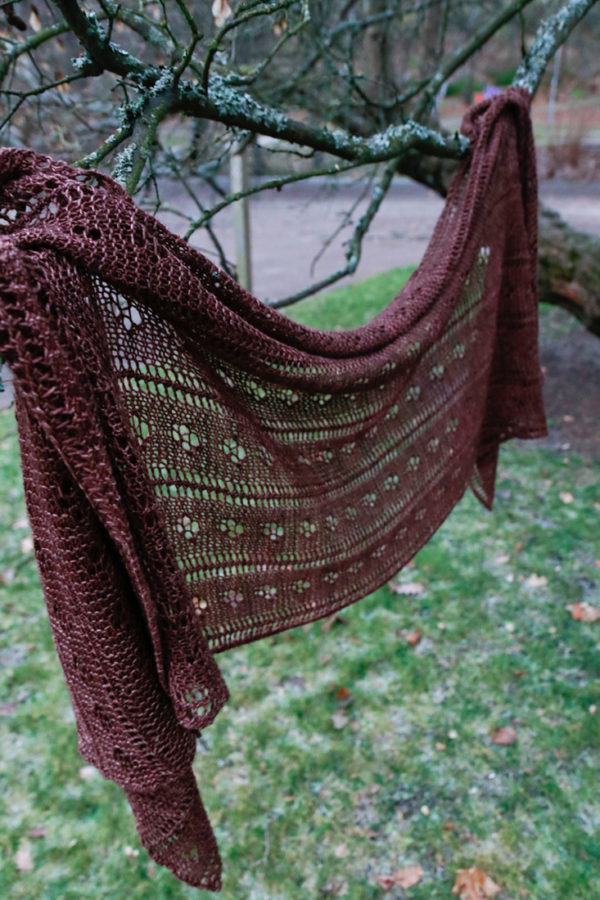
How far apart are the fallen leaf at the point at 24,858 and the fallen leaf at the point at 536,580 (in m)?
1.77

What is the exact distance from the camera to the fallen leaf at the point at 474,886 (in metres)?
1.58

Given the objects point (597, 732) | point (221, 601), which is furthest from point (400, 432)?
point (597, 732)

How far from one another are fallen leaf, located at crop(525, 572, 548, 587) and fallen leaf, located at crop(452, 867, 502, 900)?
A: 1.08 meters

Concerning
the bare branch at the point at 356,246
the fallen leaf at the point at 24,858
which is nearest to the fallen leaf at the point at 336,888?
the fallen leaf at the point at 24,858

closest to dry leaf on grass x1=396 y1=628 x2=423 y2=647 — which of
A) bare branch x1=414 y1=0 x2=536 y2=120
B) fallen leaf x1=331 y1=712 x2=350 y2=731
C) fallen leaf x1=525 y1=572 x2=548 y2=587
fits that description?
fallen leaf x1=331 y1=712 x2=350 y2=731

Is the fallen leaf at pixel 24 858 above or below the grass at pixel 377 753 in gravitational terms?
below

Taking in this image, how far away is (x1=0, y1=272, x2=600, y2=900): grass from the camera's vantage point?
1668 millimetres

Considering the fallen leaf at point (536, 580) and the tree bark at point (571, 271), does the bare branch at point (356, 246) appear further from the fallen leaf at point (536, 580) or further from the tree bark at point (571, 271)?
the tree bark at point (571, 271)

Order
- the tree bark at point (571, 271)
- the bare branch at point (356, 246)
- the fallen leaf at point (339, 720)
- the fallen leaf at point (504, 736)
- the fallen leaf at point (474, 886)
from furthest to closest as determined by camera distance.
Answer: the tree bark at point (571, 271) < the fallen leaf at point (339, 720) < the fallen leaf at point (504, 736) < the bare branch at point (356, 246) < the fallen leaf at point (474, 886)

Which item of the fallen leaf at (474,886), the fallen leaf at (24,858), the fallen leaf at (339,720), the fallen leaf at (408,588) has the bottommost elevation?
the fallen leaf at (24,858)

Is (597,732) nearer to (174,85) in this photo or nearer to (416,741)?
(416,741)

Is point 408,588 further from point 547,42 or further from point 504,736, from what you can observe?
point 547,42

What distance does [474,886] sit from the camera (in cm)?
159

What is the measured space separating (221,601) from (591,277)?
2.95m
